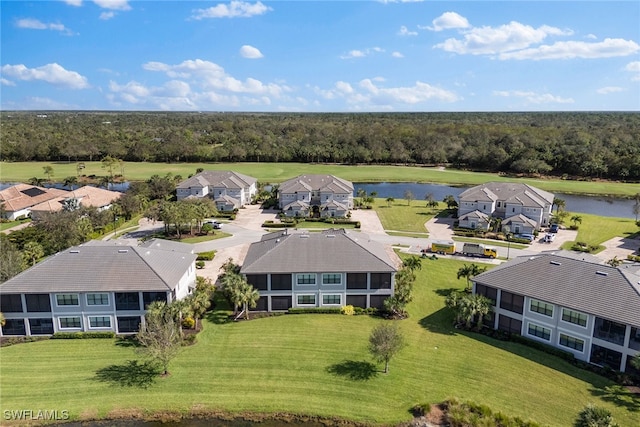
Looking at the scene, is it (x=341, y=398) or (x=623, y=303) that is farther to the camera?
(x=623, y=303)

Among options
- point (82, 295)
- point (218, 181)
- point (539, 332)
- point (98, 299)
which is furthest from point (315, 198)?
point (539, 332)

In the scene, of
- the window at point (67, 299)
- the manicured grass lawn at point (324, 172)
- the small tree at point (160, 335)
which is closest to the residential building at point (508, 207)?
the manicured grass lawn at point (324, 172)

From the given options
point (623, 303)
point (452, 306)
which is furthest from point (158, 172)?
point (623, 303)

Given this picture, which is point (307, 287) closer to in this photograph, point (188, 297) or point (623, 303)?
point (188, 297)

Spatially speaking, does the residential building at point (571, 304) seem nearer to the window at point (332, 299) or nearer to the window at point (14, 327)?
the window at point (332, 299)

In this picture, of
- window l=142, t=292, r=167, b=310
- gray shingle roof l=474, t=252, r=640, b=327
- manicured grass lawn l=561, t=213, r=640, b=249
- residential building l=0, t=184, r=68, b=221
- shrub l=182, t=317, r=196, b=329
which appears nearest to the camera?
gray shingle roof l=474, t=252, r=640, b=327

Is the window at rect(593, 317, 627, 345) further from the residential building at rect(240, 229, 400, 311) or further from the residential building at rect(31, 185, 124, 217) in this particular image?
the residential building at rect(31, 185, 124, 217)
